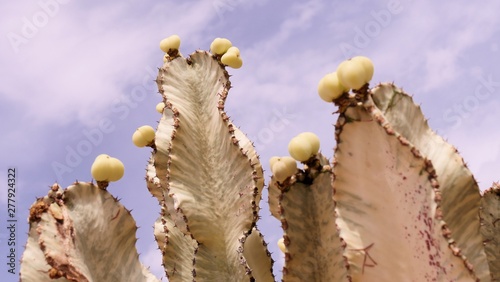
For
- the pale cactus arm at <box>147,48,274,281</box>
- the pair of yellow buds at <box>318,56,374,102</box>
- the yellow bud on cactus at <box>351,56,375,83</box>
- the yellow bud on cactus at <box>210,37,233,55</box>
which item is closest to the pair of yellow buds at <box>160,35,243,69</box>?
the yellow bud on cactus at <box>210,37,233,55</box>

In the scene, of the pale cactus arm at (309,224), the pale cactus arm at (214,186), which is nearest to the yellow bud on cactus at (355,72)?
the pale cactus arm at (309,224)

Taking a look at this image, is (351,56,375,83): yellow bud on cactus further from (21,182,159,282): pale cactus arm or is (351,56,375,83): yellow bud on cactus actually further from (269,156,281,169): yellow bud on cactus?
(21,182,159,282): pale cactus arm

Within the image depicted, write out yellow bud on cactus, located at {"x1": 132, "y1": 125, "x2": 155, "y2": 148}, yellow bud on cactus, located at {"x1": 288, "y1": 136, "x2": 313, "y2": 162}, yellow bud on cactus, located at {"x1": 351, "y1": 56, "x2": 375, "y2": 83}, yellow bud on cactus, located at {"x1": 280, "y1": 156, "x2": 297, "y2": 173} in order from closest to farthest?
yellow bud on cactus, located at {"x1": 351, "y1": 56, "x2": 375, "y2": 83} < yellow bud on cactus, located at {"x1": 288, "y1": 136, "x2": 313, "y2": 162} < yellow bud on cactus, located at {"x1": 280, "y1": 156, "x2": 297, "y2": 173} < yellow bud on cactus, located at {"x1": 132, "y1": 125, "x2": 155, "y2": 148}

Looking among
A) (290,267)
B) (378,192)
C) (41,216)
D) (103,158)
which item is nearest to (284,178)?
(290,267)

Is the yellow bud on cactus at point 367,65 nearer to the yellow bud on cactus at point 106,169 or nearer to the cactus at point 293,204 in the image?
the cactus at point 293,204

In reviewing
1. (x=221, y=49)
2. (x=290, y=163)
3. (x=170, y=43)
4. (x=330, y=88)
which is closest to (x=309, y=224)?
(x=290, y=163)

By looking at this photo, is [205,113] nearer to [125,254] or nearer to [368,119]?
[125,254]
